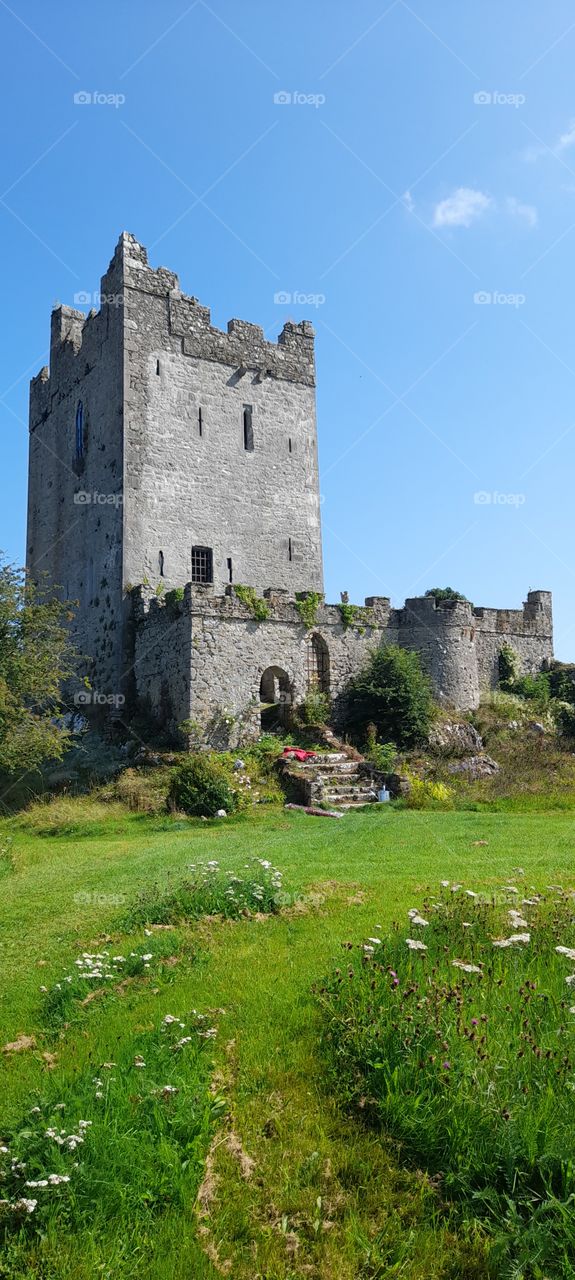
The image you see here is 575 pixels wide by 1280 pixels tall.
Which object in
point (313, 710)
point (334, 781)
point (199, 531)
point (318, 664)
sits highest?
point (199, 531)

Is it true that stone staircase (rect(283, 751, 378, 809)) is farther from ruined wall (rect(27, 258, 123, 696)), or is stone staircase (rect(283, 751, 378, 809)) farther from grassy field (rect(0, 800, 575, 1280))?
grassy field (rect(0, 800, 575, 1280))

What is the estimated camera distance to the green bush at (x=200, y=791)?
1742cm

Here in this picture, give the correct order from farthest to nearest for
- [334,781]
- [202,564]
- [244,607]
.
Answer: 1. [202,564]
2. [244,607]
3. [334,781]

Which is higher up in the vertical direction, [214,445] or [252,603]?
[214,445]

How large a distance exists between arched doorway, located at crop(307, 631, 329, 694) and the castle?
0.04m

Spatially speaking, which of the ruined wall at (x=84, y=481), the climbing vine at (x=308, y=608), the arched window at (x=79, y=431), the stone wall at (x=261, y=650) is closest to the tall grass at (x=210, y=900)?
the stone wall at (x=261, y=650)

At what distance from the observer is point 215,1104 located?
15.7 ft

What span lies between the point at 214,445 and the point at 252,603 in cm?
888

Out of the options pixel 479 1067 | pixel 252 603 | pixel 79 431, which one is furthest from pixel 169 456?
pixel 479 1067

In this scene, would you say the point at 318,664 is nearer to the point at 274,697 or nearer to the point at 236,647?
the point at 274,697

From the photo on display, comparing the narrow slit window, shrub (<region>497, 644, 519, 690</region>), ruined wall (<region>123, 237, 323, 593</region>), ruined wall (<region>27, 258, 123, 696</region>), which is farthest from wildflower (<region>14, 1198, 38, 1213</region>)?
the narrow slit window

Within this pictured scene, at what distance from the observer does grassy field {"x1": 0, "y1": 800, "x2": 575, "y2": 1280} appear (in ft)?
12.6

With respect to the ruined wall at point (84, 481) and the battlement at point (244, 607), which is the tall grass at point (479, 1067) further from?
the ruined wall at point (84, 481)

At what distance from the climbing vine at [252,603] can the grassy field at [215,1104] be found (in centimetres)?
→ 1364
